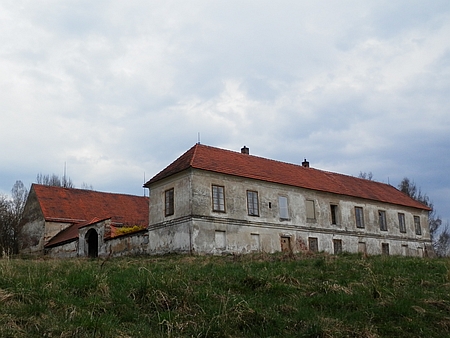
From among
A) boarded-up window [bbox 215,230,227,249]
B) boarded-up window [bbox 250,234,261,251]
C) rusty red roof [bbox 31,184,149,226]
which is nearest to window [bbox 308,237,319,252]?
boarded-up window [bbox 250,234,261,251]

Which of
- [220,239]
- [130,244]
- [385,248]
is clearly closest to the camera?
[220,239]

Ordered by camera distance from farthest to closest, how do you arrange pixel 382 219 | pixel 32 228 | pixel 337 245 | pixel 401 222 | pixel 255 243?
pixel 401 222 < pixel 32 228 < pixel 382 219 < pixel 337 245 < pixel 255 243

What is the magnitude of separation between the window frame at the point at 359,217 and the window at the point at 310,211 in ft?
13.9

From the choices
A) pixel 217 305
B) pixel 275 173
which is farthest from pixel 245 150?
pixel 217 305

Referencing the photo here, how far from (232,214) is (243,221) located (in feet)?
2.59

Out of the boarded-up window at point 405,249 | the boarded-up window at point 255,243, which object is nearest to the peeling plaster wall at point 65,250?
the boarded-up window at point 255,243

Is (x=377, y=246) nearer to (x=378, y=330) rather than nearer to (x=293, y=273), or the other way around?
(x=293, y=273)

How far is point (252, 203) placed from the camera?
29.5m

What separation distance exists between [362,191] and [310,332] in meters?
30.1

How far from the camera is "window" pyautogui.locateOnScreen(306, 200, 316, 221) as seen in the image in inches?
1268

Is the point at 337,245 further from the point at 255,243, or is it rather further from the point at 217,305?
the point at 217,305

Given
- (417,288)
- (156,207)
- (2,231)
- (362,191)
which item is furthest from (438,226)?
(417,288)

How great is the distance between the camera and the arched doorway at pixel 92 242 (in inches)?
1249

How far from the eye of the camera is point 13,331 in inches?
283
